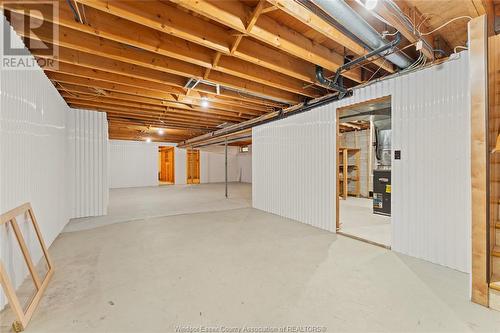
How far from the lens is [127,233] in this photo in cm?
341

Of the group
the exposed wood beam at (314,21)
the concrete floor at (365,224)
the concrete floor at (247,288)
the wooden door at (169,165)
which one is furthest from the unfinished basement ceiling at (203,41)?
the wooden door at (169,165)

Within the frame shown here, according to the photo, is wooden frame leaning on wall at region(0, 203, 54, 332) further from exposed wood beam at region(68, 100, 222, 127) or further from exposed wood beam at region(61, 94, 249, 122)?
exposed wood beam at region(68, 100, 222, 127)

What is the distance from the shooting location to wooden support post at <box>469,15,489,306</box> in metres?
1.67

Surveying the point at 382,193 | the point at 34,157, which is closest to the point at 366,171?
the point at 382,193

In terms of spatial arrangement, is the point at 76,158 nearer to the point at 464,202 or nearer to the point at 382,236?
the point at 382,236

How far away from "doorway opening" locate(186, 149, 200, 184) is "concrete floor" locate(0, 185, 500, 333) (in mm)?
8511

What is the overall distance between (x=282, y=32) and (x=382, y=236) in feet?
10.2

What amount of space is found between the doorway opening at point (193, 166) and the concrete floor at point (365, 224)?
8279 millimetres

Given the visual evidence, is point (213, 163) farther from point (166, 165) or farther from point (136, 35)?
point (136, 35)

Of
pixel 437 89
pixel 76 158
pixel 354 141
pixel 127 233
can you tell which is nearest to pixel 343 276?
pixel 437 89

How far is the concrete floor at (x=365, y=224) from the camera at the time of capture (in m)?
3.21

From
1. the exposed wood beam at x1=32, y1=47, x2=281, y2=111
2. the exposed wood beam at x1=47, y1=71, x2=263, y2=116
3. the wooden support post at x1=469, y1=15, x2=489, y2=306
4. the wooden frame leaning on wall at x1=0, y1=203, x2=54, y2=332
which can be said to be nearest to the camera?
the wooden frame leaning on wall at x1=0, y1=203, x2=54, y2=332

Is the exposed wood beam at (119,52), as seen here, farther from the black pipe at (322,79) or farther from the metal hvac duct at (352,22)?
the metal hvac duct at (352,22)
